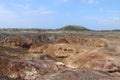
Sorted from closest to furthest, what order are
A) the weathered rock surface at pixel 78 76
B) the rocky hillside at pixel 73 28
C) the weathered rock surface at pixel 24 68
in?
the weathered rock surface at pixel 78 76 → the weathered rock surface at pixel 24 68 → the rocky hillside at pixel 73 28

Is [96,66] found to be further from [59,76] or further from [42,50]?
[42,50]

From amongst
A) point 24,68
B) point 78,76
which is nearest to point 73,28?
point 24,68

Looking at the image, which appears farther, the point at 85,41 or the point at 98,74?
the point at 85,41

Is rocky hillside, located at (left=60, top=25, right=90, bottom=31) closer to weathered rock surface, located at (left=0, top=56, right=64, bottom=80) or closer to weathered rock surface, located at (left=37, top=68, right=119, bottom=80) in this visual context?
weathered rock surface, located at (left=0, top=56, right=64, bottom=80)

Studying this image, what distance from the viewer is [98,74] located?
17.7 m

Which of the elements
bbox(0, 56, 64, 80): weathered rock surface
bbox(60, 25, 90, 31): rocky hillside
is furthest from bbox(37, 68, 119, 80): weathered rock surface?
bbox(60, 25, 90, 31): rocky hillside

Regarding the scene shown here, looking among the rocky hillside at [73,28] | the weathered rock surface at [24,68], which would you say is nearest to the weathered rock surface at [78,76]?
the weathered rock surface at [24,68]

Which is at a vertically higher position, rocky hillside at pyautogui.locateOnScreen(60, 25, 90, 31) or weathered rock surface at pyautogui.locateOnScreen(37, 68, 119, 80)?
weathered rock surface at pyautogui.locateOnScreen(37, 68, 119, 80)

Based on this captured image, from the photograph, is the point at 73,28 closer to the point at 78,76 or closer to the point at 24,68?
the point at 24,68

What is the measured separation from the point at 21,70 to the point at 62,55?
14565 mm

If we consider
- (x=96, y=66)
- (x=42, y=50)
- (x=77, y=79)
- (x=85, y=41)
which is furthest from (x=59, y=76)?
(x=85, y=41)

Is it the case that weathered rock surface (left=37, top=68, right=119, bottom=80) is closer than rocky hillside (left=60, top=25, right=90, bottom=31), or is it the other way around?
weathered rock surface (left=37, top=68, right=119, bottom=80)

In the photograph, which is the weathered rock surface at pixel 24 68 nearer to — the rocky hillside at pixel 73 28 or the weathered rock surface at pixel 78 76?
the weathered rock surface at pixel 78 76

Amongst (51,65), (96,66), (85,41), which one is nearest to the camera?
(51,65)
